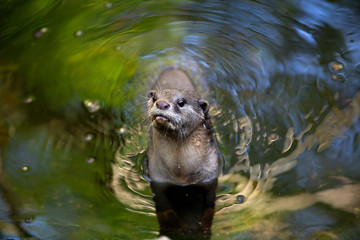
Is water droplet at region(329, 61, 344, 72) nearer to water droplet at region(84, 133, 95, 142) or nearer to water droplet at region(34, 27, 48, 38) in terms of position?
water droplet at region(84, 133, 95, 142)

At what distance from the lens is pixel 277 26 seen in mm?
5059

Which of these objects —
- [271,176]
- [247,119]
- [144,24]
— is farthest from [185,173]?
[144,24]

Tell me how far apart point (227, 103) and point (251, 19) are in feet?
3.85

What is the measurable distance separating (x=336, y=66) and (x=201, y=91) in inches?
58.0

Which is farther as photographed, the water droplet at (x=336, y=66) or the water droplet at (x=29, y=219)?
the water droplet at (x=336, y=66)

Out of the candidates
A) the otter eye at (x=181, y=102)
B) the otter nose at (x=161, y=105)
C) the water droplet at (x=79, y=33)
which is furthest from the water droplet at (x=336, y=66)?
the water droplet at (x=79, y=33)

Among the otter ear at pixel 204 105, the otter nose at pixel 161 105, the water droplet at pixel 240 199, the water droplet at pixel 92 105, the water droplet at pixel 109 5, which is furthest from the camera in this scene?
the water droplet at pixel 109 5

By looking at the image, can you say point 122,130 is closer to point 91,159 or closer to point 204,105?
point 91,159

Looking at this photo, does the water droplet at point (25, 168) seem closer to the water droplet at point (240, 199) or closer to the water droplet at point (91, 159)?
the water droplet at point (91, 159)

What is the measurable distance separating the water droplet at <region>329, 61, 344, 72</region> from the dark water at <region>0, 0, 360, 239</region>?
0.01m

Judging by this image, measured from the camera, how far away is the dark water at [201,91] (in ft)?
10.5

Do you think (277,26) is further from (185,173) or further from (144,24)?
(185,173)

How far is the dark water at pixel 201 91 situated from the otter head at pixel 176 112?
1.74ft

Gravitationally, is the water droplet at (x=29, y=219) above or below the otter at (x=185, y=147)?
below
